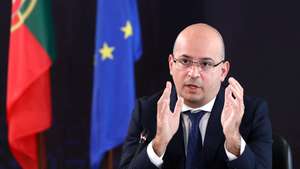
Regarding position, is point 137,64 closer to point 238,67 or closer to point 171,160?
point 238,67

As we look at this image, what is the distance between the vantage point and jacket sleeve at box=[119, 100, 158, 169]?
5.98ft

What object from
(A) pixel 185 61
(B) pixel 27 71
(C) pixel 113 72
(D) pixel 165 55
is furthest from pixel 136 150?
(D) pixel 165 55

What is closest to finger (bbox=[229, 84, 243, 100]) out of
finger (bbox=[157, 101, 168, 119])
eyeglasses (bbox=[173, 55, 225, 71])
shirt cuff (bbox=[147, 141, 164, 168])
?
eyeglasses (bbox=[173, 55, 225, 71])

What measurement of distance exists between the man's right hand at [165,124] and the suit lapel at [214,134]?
0.16 m

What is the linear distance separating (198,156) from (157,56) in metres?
1.92

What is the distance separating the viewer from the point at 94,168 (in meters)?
3.18

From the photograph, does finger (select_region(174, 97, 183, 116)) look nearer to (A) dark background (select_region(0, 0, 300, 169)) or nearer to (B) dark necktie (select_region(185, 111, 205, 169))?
(B) dark necktie (select_region(185, 111, 205, 169))

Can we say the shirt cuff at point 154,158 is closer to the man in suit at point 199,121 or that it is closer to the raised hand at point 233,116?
the man in suit at point 199,121

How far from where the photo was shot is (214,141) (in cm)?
191

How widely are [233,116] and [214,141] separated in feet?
0.59

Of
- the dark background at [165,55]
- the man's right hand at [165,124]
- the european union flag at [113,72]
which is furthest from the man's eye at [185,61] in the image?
the dark background at [165,55]

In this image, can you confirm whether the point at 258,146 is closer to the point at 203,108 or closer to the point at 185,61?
the point at 203,108

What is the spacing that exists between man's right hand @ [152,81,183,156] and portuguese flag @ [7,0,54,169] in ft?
5.02

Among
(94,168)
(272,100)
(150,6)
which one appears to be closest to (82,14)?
(150,6)
